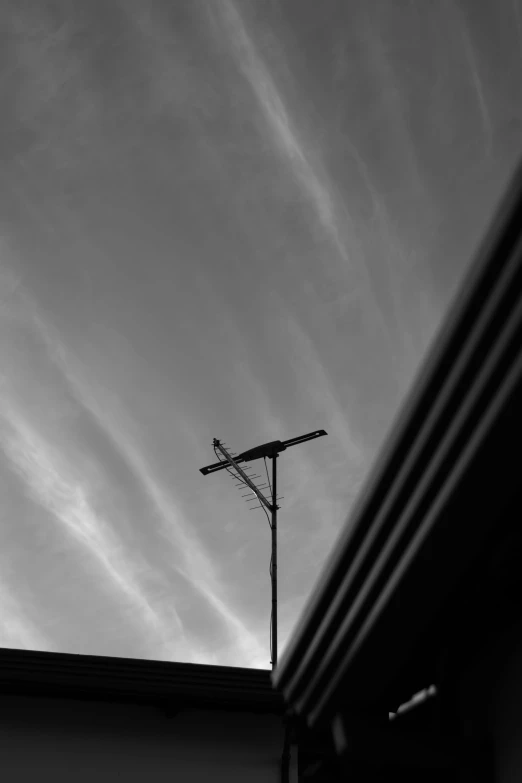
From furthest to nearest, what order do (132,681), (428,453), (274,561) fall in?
1. (274,561)
2. (132,681)
3. (428,453)

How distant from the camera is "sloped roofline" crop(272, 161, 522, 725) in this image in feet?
6.07

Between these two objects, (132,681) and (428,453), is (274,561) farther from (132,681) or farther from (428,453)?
(428,453)

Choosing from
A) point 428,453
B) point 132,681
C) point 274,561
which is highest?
point 274,561

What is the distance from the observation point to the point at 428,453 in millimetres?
2145

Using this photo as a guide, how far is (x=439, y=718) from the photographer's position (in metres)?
3.06

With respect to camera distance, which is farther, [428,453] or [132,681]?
[132,681]

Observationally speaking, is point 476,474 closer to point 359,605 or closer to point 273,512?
point 359,605

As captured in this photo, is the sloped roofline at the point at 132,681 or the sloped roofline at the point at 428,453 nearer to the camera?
the sloped roofline at the point at 428,453

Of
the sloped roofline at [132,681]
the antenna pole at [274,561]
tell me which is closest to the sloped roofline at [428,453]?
the sloped roofline at [132,681]

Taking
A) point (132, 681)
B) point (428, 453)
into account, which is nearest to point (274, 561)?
point (132, 681)

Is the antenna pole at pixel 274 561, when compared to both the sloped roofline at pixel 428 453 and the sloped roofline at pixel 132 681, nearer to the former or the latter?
the sloped roofline at pixel 132 681

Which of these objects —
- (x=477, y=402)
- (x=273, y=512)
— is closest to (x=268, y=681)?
(x=273, y=512)

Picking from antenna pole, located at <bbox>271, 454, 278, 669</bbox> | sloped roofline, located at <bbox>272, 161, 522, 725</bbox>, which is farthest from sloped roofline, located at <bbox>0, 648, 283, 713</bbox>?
sloped roofline, located at <bbox>272, 161, 522, 725</bbox>

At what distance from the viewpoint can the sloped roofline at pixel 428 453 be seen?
1852mm
